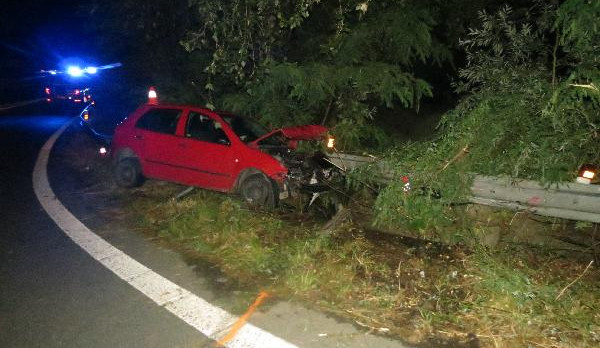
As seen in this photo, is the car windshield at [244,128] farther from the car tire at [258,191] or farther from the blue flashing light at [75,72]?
the blue flashing light at [75,72]

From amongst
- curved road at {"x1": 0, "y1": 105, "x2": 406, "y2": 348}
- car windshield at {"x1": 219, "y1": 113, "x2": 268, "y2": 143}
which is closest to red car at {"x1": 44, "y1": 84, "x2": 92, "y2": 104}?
car windshield at {"x1": 219, "y1": 113, "x2": 268, "y2": 143}

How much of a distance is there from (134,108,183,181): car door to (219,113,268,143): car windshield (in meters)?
0.84

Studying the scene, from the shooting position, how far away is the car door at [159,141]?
6.95 metres

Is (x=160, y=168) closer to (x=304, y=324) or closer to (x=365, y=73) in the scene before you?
(x=365, y=73)

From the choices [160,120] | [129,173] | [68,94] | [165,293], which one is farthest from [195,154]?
[68,94]

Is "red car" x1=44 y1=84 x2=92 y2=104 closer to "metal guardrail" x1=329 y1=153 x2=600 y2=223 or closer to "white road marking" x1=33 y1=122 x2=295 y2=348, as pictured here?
"white road marking" x1=33 y1=122 x2=295 y2=348

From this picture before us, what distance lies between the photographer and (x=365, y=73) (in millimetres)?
7340

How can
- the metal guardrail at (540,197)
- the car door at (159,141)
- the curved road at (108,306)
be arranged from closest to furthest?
the curved road at (108,306)
the metal guardrail at (540,197)
the car door at (159,141)

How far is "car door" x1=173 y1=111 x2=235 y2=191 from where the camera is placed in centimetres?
649

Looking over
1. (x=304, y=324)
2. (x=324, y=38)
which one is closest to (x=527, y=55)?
(x=324, y=38)

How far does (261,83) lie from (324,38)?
1.54 metres

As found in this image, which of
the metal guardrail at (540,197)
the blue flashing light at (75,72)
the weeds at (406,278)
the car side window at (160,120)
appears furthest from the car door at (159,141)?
the blue flashing light at (75,72)

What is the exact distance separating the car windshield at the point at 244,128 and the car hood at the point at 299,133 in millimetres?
346

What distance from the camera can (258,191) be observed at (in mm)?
6254
